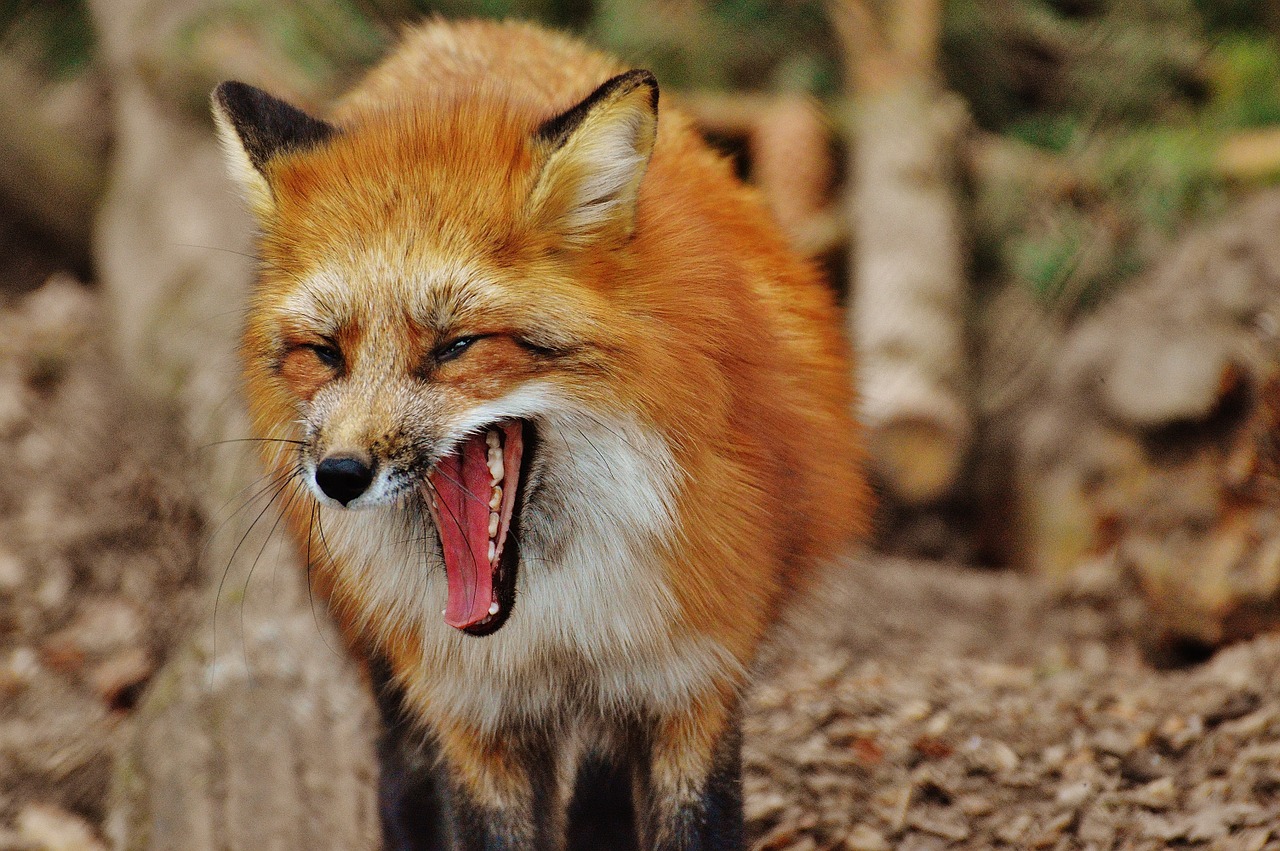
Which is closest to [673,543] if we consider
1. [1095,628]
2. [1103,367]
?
[1095,628]

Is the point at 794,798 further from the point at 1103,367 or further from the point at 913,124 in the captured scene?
the point at 913,124

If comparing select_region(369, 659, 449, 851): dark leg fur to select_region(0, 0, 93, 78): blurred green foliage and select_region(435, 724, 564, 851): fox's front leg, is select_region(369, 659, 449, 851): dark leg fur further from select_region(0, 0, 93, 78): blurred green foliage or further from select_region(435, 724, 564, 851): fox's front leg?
select_region(0, 0, 93, 78): blurred green foliage

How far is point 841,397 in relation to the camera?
3412 mm

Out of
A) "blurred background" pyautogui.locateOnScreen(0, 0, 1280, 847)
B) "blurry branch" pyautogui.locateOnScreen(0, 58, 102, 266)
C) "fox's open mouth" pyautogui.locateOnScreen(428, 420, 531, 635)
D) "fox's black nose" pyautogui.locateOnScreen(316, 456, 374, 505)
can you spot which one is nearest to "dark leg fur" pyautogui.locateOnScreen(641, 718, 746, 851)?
"fox's open mouth" pyautogui.locateOnScreen(428, 420, 531, 635)

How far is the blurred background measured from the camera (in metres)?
5.14

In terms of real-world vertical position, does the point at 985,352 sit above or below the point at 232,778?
below

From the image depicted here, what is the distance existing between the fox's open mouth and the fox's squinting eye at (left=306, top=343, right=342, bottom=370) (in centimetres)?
30

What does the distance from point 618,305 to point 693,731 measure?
3.29ft

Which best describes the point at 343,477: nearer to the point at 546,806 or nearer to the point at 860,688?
the point at 546,806

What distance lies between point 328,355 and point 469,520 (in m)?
0.44

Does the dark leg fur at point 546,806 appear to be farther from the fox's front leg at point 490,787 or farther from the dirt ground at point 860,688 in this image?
the dirt ground at point 860,688

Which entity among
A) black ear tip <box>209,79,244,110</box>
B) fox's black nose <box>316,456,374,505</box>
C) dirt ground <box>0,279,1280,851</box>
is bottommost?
dirt ground <box>0,279,1280,851</box>

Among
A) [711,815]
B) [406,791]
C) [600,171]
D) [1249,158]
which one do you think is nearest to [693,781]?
[711,815]

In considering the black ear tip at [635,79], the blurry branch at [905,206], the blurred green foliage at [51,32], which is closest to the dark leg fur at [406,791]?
the black ear tip at [635,79]
